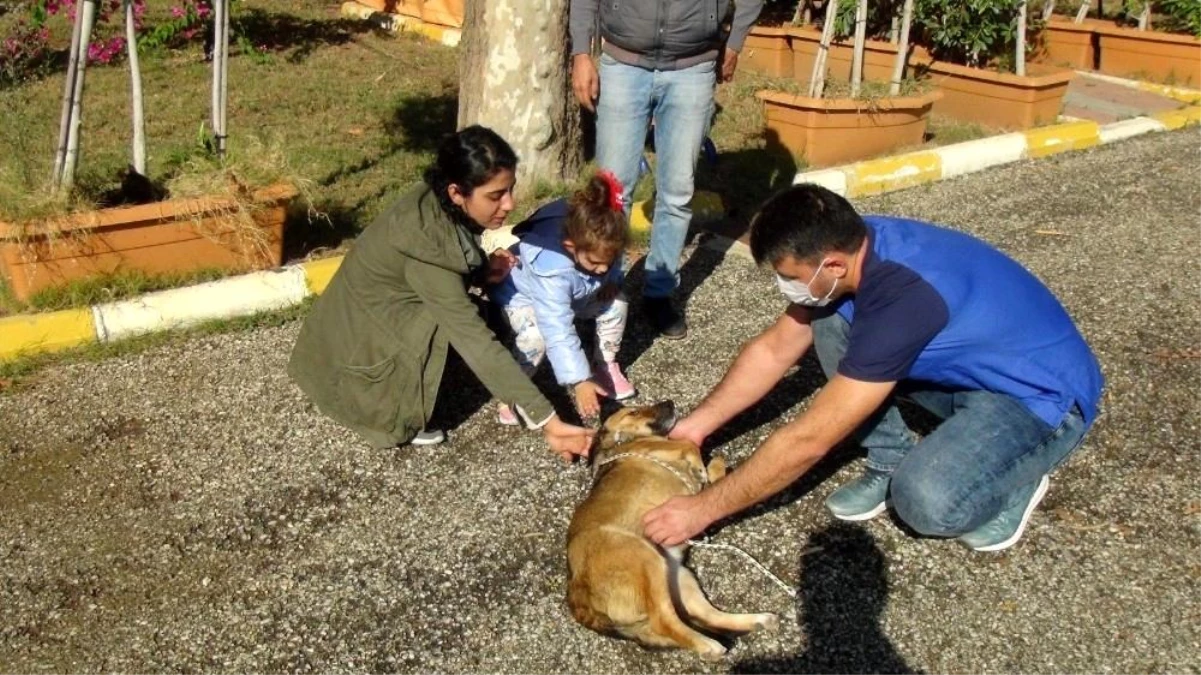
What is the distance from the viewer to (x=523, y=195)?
6477mm

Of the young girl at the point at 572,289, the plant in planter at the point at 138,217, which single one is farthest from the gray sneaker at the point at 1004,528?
the plant in planter at the point at 138,217

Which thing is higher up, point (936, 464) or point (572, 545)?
point (936, 464)

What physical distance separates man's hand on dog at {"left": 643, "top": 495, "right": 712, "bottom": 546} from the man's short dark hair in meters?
0.74

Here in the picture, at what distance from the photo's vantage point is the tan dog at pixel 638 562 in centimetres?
278

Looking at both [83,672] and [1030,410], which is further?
[1030,410]

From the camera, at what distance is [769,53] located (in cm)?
1003

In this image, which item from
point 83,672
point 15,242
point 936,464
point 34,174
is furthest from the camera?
point 34,174

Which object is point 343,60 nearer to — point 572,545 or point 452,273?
point 452,273

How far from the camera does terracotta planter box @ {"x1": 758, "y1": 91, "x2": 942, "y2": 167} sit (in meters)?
7.11

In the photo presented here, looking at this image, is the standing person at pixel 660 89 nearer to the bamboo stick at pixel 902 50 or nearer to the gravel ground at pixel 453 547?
the gravel ground at pixel 453 547

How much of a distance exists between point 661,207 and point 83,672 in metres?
3.15

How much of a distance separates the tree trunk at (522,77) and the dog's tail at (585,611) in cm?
393

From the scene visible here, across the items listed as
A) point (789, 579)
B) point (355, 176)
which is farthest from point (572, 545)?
point (355, 176)

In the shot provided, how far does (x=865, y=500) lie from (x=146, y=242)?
354 cm
